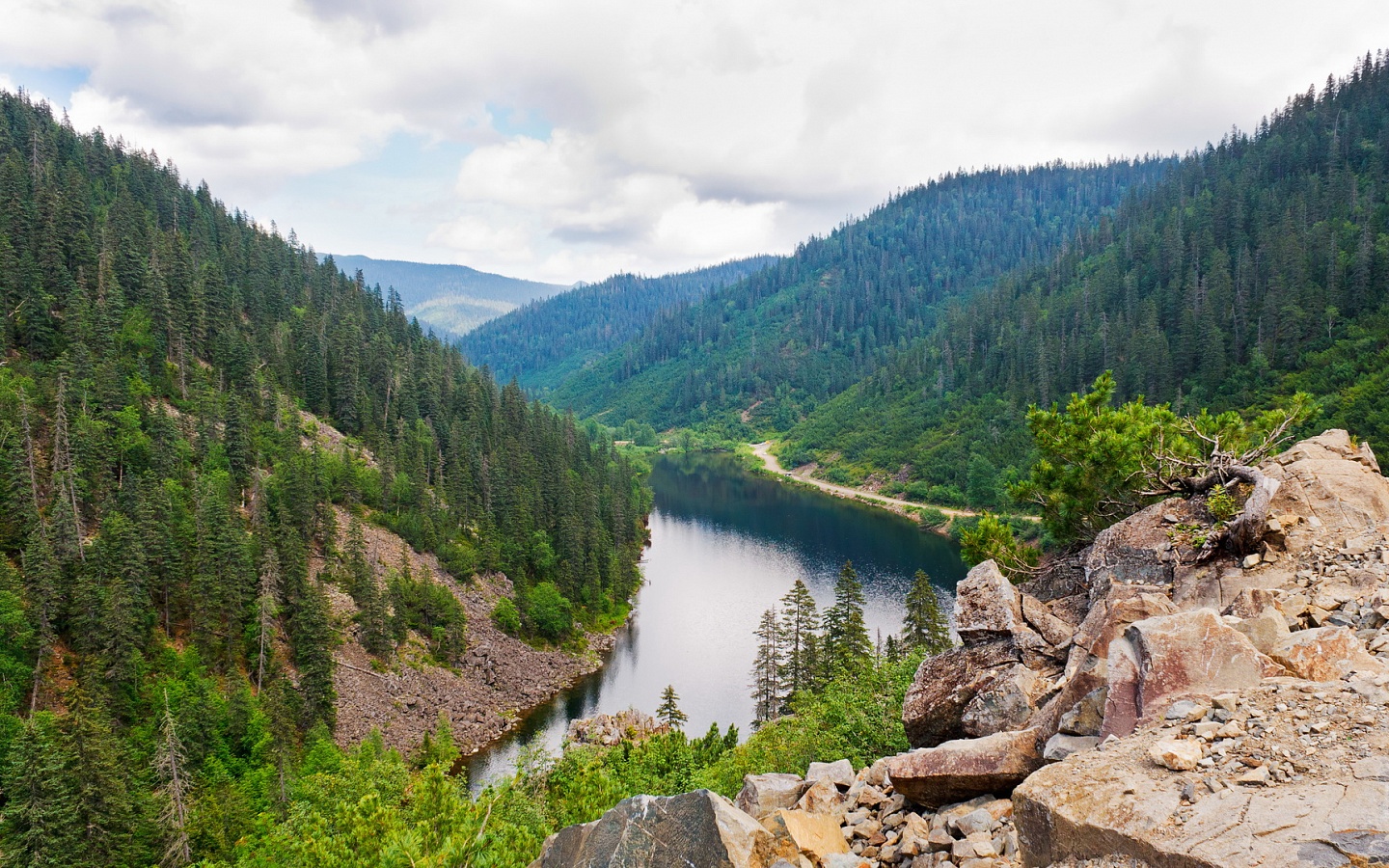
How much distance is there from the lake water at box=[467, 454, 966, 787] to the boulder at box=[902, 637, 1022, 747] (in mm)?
28743

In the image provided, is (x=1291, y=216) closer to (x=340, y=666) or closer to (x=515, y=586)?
(x=515, y=586)

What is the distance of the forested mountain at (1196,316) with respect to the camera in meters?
96.6

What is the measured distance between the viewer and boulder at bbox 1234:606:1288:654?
1099cm

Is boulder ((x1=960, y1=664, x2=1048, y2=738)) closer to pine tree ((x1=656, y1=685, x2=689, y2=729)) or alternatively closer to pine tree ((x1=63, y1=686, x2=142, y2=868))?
pine tree ((x1=63, y1=686, x2=142, y2=868))

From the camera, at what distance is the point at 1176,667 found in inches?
406

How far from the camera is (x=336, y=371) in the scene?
327 ft

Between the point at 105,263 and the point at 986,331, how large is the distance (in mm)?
166338

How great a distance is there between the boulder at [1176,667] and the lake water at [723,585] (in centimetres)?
3502

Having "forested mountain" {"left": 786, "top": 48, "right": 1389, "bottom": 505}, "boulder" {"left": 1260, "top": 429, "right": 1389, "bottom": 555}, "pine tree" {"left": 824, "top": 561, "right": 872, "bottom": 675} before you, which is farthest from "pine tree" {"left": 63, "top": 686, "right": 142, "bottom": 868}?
"forested mountain" {"left": 786, "top": 48, "right": 1389, "bottom": 505}

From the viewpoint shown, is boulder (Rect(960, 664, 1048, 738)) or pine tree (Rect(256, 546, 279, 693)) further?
pine tree (Rect(256, 546, 279, 693))

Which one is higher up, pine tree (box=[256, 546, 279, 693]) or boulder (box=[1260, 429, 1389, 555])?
boulder (box=[1260, 429, 1389, 555])

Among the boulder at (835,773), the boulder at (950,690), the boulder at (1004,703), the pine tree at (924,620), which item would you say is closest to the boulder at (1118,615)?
the boulder at (1004,703)

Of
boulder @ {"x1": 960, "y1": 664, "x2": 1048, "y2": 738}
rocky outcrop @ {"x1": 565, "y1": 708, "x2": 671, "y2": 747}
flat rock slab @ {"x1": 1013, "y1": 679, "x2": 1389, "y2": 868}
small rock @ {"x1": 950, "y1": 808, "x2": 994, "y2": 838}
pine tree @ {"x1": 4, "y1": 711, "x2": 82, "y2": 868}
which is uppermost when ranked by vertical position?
flat rock slab @ {"x1": 1013, "y1": 679, "x2": 1389, "y2": 868}

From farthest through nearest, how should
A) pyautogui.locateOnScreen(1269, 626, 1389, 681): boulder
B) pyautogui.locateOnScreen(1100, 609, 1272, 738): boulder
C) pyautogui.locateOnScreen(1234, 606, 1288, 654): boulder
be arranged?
pyautogui.locateOnScreen(1234, 606, 1288, 654): boulder, pyautogui.locateOnScreen(1100, 609, 1272, 738): boulder, pyautogui.locateOnScreen(1269, 626, 1389, 681): boulder
